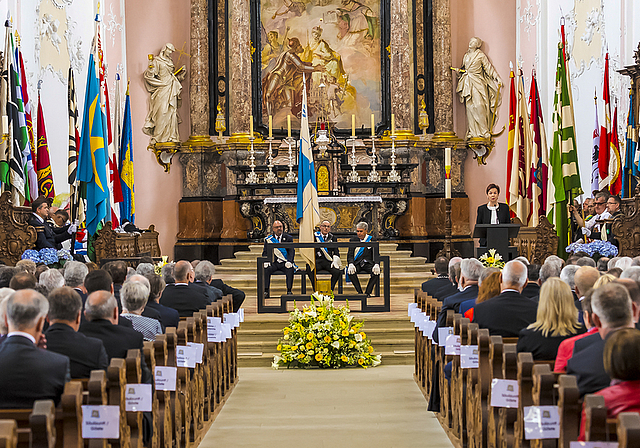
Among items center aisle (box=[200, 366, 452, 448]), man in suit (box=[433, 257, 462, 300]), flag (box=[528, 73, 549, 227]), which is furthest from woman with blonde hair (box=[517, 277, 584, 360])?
flag (box=[528, 73, 549, 227])

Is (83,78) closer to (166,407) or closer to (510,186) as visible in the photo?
(510,186)

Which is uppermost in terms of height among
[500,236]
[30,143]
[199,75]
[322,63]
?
[322,63]

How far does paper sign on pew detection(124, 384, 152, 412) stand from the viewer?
396 centimetres

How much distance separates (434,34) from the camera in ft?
53.8

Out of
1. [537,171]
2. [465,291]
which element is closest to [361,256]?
[537,171]

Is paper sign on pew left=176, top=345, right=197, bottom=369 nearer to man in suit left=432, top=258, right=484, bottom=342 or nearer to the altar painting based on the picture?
man in suit left=432, top=258, right=484, bottom=342

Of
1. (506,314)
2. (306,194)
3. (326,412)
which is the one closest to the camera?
(506,314)

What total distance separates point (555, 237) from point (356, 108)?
6.39m

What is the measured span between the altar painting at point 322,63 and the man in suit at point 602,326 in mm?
13145

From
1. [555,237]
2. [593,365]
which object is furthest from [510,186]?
[593,365]

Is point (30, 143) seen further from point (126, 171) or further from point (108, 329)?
point (108, 329)

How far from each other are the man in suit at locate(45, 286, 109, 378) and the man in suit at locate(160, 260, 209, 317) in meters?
2.89

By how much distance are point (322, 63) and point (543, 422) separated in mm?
13706

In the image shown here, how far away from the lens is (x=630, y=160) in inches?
396
